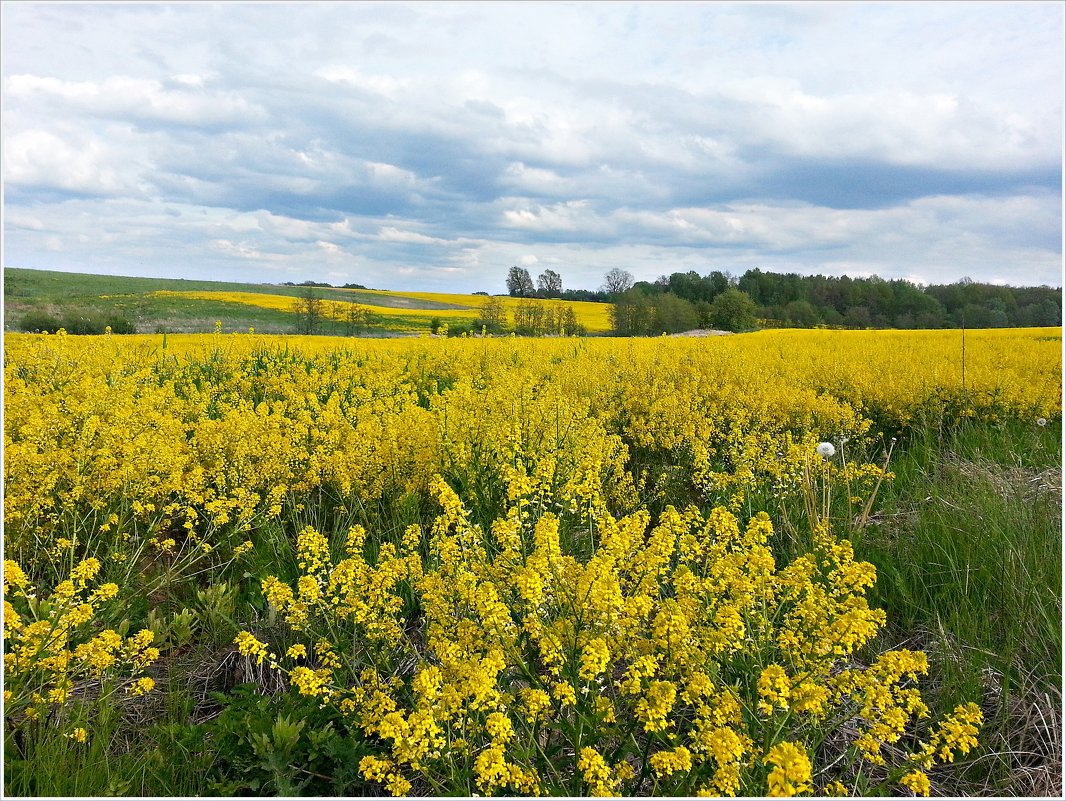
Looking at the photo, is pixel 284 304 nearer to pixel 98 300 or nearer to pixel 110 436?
pixel 98 300

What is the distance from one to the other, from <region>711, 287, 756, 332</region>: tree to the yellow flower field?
114ft

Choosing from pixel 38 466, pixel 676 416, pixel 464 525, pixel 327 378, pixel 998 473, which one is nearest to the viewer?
pixel 464 525

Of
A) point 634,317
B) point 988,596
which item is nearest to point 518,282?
point 634,317

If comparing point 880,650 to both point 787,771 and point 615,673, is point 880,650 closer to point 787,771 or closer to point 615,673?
point 615,673

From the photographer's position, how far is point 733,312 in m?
41.5

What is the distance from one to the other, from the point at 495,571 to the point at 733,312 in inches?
1645

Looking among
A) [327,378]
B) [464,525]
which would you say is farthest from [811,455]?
[327,378]

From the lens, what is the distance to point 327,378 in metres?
7.52

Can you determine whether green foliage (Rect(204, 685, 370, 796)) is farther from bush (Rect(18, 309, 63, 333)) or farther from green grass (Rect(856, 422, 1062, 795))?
bush (Rect(18, 309, 63, 333))

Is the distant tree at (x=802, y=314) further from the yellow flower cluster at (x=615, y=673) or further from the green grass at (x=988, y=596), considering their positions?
the yellow flower cluster at (x=615, y=673)

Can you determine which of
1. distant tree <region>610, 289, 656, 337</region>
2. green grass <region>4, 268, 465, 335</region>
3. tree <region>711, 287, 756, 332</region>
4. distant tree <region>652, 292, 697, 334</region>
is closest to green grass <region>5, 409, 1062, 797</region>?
green grass <region>4, 268, 465, 335</region>

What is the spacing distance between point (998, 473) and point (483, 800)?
16.8 feet

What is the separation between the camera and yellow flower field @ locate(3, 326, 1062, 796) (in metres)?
2.02

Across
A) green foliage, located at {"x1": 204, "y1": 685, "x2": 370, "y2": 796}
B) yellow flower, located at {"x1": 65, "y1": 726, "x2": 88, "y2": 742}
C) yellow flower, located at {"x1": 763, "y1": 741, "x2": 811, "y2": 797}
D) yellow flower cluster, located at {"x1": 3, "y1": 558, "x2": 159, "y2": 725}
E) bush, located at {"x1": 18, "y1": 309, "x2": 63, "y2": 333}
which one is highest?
bush, located at {"x1": 18, "y1": 309, "x2": 63, "y2": 333}
